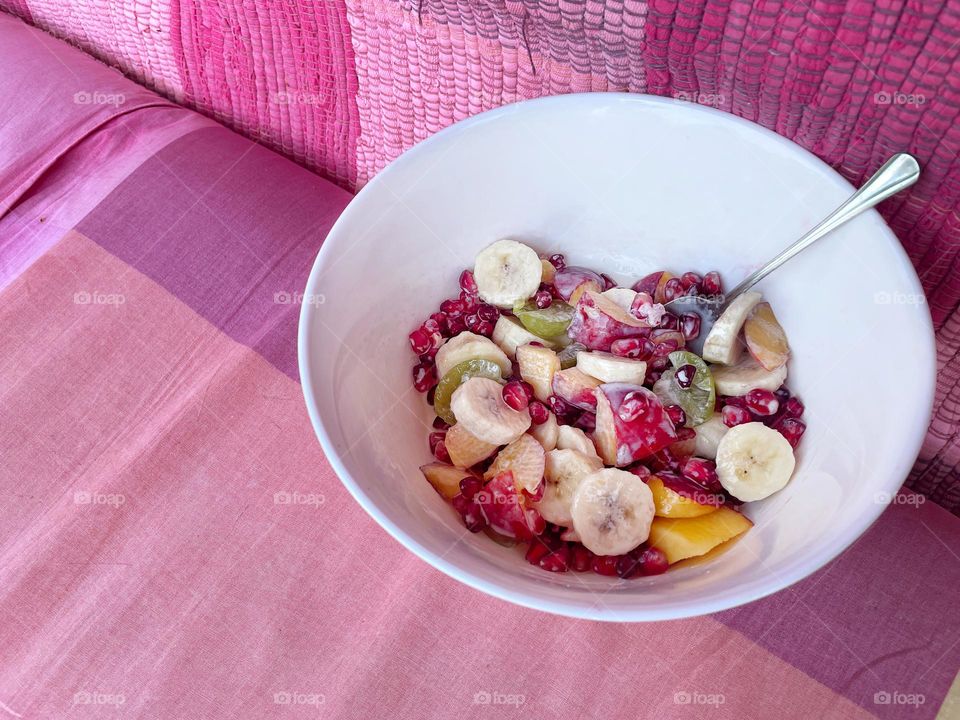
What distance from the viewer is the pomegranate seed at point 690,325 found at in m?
0.92

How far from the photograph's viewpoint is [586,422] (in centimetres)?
90

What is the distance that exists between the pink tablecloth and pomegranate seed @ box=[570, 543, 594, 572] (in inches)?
5.7

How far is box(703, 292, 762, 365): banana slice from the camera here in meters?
0.88

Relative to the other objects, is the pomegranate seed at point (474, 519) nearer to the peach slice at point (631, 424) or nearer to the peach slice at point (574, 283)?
the peach slice at point (631, 424)

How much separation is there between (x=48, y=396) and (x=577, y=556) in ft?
2.54

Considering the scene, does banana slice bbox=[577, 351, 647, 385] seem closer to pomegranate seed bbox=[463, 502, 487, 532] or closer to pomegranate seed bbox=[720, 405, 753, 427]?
pomegranate seed bbox=[720, 405, 753, 427]

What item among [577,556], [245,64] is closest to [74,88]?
[245,64]

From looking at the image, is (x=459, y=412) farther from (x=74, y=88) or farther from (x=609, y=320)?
(x=74, y=88)

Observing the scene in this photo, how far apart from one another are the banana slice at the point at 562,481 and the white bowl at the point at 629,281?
0.06 m

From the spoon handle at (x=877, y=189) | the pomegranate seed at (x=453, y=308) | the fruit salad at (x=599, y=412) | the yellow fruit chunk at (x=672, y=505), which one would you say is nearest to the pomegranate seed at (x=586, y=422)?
the fruit salad at (x=599, y=412)

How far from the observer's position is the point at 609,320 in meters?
0.91

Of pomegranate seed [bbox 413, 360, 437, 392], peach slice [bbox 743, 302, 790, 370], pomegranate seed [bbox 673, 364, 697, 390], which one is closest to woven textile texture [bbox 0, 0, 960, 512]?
peach slice [bbox 743, 302, 790, 370]

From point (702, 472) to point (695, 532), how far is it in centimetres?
8

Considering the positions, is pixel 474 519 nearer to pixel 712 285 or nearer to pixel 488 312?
pixel 488 312
